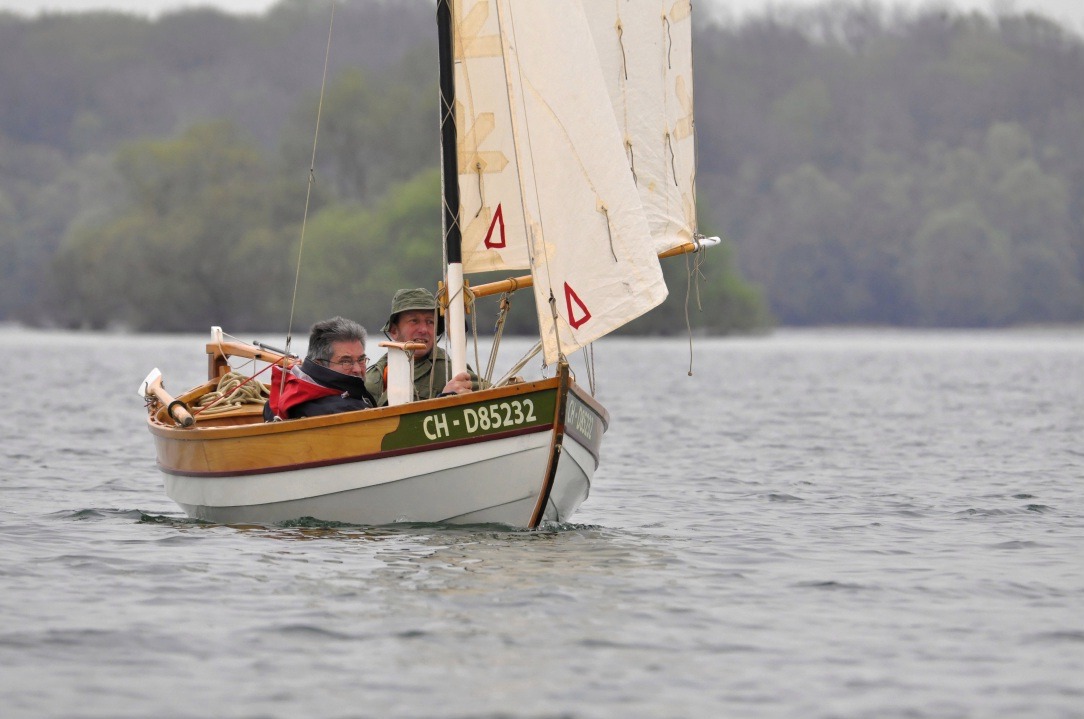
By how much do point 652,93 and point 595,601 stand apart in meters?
6.55

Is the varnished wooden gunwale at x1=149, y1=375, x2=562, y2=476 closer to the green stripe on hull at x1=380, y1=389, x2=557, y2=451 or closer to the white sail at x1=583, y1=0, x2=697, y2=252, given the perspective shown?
the green stripe on hull at x1=380, y1=389, x2=557, y2=451

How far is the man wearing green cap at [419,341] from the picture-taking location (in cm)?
1359

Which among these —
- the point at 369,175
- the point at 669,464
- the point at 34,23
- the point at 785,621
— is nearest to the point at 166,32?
the point at 34,23

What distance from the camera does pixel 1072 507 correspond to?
1588cm

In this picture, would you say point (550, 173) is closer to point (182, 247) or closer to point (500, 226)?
point (500, 226)

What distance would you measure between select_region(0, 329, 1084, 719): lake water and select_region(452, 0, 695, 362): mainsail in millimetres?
1982

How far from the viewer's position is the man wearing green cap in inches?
535

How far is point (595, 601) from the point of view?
10.4 metres

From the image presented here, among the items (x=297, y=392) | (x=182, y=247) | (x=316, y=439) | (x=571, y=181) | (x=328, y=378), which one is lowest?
(x=316, y=439)

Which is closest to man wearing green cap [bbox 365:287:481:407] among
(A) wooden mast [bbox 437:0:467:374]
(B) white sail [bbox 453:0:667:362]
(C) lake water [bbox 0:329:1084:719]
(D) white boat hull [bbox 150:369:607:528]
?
(A) wooden mast [bbox 437:0:467:374]

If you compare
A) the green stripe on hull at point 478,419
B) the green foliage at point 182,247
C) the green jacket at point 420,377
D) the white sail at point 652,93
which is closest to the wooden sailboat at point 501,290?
the green stripe on hull at point 478,419

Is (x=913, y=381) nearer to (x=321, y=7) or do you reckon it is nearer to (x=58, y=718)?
(x=58, y=718)

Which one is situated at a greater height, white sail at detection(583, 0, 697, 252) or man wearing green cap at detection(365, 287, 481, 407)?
white sail at detection(583, 0, 697, 252)

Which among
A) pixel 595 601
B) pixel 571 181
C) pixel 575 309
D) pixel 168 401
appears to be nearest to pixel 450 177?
pixel 571 181
